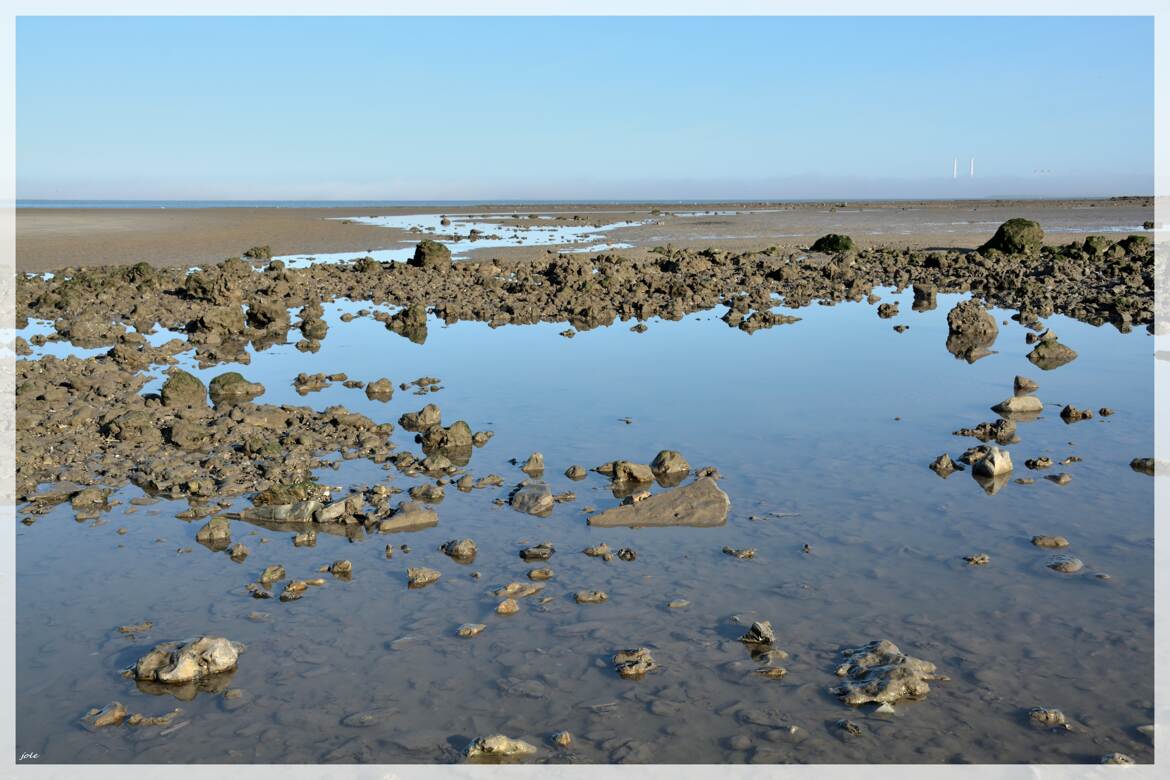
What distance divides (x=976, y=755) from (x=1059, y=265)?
92.2ft

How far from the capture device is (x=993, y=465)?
1047 cm

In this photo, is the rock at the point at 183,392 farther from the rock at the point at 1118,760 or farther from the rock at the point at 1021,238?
the rock at the point at 1021,238

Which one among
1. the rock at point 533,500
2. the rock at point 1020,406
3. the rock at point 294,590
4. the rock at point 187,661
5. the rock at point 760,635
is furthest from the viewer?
the rock at point 1020,406

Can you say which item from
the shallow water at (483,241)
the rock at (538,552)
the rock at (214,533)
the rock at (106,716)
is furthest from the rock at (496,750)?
the shallow water at (483,241)

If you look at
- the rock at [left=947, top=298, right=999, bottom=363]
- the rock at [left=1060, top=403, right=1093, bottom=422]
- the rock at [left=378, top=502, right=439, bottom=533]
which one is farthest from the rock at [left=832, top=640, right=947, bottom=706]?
the rock at [left=947, top=298, right=999, bottom=363]

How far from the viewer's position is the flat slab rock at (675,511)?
365 inches

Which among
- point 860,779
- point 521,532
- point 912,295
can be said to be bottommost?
point 860,779

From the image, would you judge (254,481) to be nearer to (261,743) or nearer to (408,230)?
(261,743)

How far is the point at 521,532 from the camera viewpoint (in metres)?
9.11

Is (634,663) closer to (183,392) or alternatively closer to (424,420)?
(424,420)

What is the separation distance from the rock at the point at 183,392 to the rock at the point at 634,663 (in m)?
8.85

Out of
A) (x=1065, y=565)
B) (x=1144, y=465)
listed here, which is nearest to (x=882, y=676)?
(x=1065, y=565)

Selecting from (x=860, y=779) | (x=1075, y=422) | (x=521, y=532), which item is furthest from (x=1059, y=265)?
(x=860, y=779)

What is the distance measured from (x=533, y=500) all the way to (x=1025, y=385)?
8509 millimetres
